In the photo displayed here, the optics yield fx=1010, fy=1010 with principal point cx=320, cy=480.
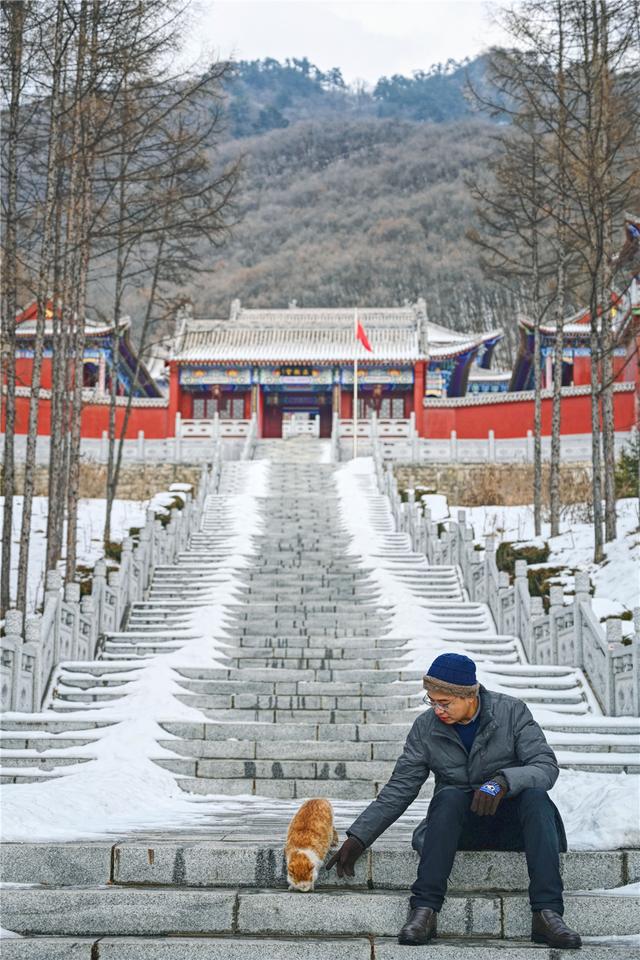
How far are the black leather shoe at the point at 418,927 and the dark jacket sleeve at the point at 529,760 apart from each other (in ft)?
1.90

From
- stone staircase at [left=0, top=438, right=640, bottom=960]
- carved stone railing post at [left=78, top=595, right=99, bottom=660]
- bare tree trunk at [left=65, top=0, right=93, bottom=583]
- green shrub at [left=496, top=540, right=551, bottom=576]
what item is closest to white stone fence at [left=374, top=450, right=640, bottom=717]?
stone staircase at [left=0, top=438, right=640, bottom=960]

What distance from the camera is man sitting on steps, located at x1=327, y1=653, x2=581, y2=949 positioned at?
12.9 ft

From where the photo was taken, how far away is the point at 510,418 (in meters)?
29.2

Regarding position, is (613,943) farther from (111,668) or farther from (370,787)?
(111,668)

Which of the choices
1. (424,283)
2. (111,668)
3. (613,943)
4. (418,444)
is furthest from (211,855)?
(424,283)

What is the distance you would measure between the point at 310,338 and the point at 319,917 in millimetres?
31968

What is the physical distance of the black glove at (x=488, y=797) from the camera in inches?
159

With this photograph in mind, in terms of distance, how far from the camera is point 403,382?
112 feet

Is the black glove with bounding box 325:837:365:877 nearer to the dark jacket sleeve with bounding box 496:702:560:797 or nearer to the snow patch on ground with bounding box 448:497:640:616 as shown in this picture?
the dark jacket sleeve with bounding box 496:702:560:797

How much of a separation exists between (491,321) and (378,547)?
59.1 meters

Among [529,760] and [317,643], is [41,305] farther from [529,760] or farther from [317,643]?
[529,760]

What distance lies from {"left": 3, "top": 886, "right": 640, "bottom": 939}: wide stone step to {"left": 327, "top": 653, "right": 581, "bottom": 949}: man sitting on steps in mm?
163

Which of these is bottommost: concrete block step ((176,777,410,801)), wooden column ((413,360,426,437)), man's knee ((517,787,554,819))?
concrete block step ((176,777,410,801))

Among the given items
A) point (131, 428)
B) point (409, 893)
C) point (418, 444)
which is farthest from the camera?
point (131, 428)
